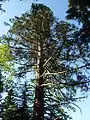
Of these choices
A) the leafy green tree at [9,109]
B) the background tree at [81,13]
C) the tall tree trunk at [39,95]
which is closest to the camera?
the background tree at [81,13]

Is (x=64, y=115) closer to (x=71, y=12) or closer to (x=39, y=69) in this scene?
(x=39, y=69)

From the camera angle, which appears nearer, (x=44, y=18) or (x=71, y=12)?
(x=71, y=12)

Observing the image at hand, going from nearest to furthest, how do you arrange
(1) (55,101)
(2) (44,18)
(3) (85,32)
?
(3) (85,32) → (1) (55,101) → (2) (44,18)

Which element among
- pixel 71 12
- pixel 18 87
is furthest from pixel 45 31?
pixel 71 12

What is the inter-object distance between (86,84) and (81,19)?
19.3 feet

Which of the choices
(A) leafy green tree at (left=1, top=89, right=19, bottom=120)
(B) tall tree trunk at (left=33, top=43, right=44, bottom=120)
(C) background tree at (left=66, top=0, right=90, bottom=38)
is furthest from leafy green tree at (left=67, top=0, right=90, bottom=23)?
(A) leafy green tree at (left=1, top=89, right=19, bottom=120)

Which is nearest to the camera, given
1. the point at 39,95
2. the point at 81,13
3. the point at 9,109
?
the point at 81,13

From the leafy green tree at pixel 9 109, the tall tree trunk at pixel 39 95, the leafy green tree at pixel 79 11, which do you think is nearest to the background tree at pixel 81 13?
the leafy green tree at pixel 79 11

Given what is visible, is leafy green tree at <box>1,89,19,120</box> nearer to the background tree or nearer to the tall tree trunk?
the tall tree trunk

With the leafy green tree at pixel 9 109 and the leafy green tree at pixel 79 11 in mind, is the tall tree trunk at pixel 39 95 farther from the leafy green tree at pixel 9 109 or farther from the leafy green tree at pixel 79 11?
the leafy green tree at pixel 79 11

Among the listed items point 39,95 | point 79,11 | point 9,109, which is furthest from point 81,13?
point 9,109

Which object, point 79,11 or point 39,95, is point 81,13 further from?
point 39,95

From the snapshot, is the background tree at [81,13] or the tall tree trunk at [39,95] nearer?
the background tree at [81,13]

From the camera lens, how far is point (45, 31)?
23.8m
